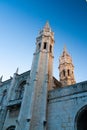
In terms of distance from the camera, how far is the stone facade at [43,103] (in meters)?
16.4

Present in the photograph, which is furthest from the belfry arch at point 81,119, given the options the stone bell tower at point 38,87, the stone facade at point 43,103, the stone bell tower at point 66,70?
the stone bell tower at point 66,70

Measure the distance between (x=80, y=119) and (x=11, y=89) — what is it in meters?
11.7

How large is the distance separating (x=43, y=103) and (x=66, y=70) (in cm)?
1522

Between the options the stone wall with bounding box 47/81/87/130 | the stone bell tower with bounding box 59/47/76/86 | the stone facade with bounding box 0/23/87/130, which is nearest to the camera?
the stone wall with bounding box 47/81/87/130

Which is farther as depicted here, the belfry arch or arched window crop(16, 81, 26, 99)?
arched window crop(16, 81, 26, 99)

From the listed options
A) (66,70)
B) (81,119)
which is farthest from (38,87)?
(66,70)

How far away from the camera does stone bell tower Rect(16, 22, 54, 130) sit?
55.8 ft

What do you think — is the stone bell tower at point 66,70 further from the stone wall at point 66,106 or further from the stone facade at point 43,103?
the stone wall at point 66,106

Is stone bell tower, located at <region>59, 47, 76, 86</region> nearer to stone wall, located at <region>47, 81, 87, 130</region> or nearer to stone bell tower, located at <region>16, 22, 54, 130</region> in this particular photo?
stone bell tower, located at <region>16, 22, 54, 130</region>

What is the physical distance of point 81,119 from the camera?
17047mm

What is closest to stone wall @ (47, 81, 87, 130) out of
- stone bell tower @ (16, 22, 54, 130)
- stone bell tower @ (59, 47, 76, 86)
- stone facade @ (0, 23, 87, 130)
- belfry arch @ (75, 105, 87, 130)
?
stone facade @ (0, 23, 87, 130)

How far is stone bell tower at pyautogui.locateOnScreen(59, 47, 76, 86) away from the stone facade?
25.7 ft

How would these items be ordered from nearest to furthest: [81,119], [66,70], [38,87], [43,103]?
1. [81,119]
2. [43,103]
3. [38,87]
4. [66,70]

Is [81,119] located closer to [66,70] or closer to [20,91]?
[20,91]
